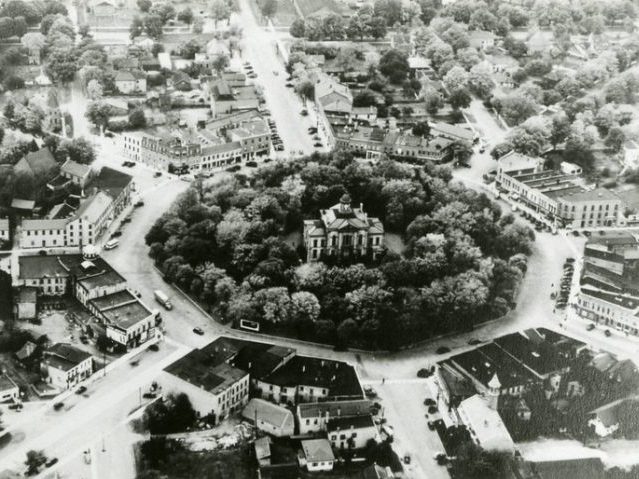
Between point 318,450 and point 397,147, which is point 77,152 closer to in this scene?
point 397,147

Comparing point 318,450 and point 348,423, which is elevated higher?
point 348,423

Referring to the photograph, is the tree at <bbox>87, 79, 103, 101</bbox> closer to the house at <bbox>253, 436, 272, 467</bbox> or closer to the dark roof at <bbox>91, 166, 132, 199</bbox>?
the dark roof at <bbox>91, 166, 132, 199</bbox>

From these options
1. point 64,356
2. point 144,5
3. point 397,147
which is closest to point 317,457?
point 64,356

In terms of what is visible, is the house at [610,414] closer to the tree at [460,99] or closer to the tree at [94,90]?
the tree at [460,99]

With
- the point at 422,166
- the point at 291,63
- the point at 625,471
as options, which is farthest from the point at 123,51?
the point at 625,471

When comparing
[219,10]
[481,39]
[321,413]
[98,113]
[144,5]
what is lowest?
[321,413]

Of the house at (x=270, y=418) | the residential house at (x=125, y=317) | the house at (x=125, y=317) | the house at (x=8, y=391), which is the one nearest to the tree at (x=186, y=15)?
the house at (x=125, y=317)

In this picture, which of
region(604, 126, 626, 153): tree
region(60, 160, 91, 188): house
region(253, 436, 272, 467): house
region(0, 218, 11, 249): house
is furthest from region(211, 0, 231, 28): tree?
region(253, 436, 272, 467): house
